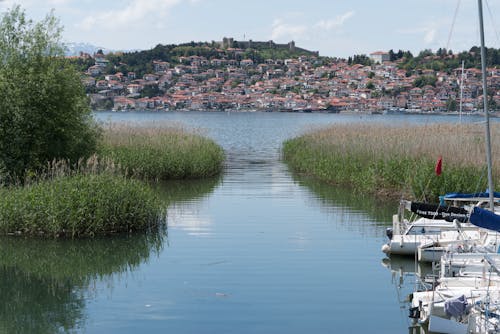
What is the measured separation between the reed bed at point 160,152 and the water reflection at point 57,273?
10271mm

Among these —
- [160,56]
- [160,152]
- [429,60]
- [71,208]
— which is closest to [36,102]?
[71,208]

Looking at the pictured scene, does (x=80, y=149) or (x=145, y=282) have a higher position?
(x=80, y=149)

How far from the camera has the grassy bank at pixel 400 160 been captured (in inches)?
960

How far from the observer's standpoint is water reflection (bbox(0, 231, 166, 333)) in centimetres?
1336

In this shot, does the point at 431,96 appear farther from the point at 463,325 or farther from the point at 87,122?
the point at 463,325

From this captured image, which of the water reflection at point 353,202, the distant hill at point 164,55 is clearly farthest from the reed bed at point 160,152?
the distant hill at point 164,55

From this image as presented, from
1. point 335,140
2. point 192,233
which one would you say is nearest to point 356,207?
point 192,233

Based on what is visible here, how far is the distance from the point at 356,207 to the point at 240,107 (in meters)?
143

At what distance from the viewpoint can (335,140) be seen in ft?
116

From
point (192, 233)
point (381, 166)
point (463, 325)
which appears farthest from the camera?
point (381, 166)

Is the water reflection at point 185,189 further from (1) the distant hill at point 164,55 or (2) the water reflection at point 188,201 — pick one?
(1) the distant hill at point 164,55

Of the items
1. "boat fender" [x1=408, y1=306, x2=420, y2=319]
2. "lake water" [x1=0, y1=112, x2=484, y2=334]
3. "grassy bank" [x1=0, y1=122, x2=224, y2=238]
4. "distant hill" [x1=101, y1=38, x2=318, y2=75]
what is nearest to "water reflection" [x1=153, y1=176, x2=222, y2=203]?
"lake water" [x1=0, y1=112, x2=484, y2=334]

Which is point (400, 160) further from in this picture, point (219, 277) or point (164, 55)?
point (164, 55)

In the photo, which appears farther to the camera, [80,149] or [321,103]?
[321,103]
